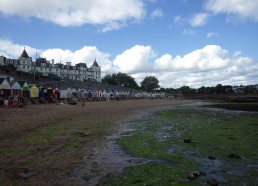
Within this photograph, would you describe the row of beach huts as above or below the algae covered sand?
above

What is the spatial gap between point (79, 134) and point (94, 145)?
10.1 ft

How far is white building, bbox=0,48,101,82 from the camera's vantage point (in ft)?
453

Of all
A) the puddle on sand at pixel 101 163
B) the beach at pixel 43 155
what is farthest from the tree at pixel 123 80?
the puddle on sand at pixel 101 163

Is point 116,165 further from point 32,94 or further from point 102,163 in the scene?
point 32,94

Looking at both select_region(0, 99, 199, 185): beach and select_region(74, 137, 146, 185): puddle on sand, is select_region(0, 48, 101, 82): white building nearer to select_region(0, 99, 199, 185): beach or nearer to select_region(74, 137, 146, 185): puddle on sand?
select_region(0, 99, 199, 185): beach

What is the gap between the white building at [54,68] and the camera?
138125mm

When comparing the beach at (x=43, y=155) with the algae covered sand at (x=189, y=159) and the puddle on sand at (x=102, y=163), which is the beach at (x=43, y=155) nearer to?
the puddle on sand at (x=102, y=163)

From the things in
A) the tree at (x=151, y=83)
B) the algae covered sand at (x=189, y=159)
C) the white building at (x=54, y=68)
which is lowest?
the algae covered sand at (x=189, y=159)

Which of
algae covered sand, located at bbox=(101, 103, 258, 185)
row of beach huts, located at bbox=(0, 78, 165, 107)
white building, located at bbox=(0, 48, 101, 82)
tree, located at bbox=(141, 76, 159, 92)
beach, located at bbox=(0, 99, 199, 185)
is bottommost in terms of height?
algae covered sand, located at bbox=(101, 103, 258, 185)

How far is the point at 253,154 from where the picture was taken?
423 inches

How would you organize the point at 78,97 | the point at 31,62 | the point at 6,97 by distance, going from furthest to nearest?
the point at 31,62 → the point at 78,97 → the point at 6,97

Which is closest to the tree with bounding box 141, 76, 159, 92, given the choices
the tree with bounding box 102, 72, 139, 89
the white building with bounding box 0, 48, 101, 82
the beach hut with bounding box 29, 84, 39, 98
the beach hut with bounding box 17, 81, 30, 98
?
the tree with bounding box 102, 72, 139, 89

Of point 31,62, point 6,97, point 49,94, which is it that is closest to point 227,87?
point 31,62

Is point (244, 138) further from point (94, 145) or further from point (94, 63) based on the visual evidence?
point (94, 63)
